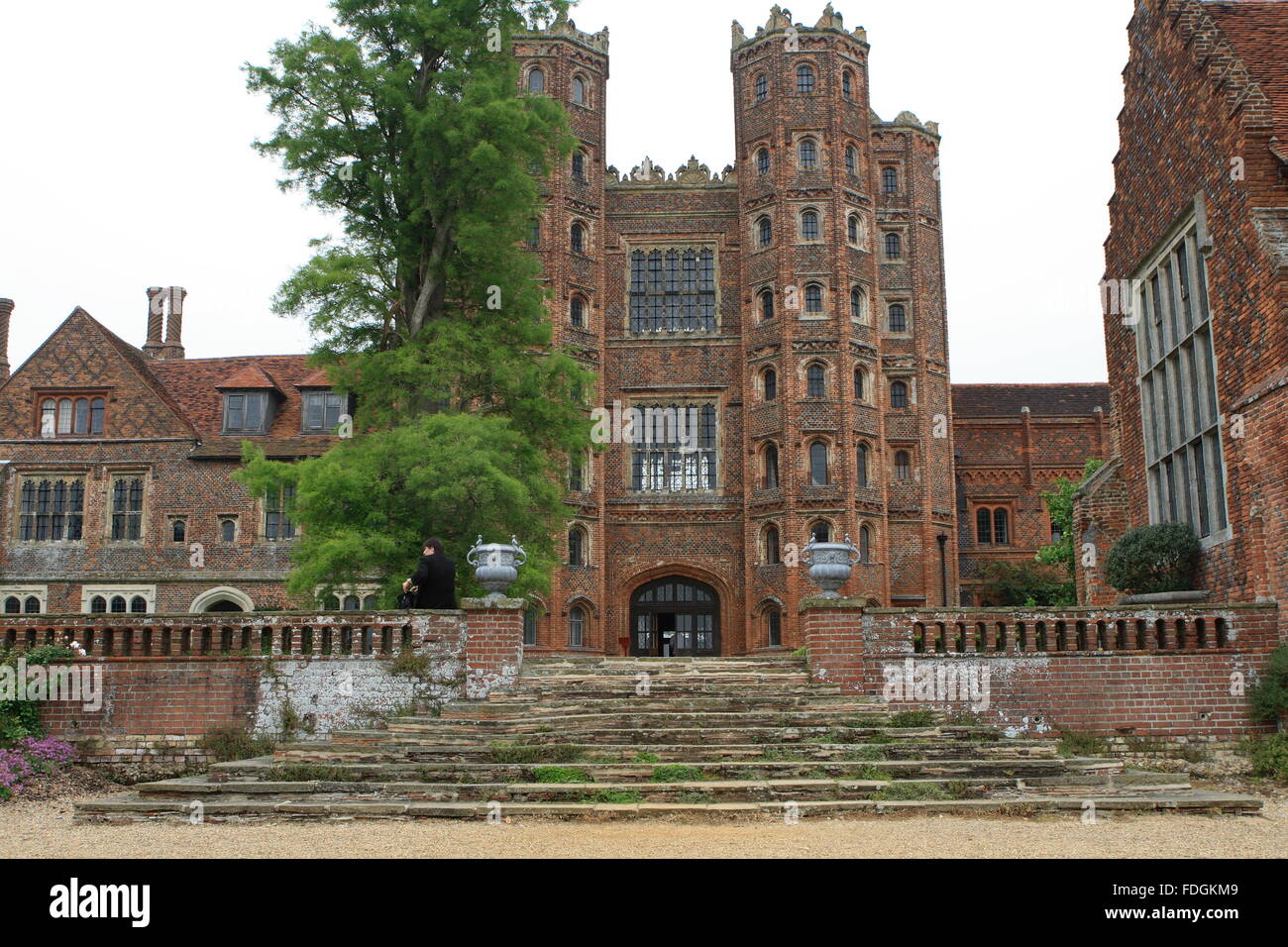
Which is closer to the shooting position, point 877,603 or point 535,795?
point 535,795

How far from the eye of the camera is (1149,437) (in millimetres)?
18031

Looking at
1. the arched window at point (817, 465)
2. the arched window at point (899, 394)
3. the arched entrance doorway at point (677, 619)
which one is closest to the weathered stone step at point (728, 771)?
the arched window at point (817, 465)

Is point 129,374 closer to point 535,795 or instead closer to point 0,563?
point 0,563

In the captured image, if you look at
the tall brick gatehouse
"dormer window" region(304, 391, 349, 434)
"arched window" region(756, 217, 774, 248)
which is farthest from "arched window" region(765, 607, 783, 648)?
"dormer window" region(304, 391, 349, 434)

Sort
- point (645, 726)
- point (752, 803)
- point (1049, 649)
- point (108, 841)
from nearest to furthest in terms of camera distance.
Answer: point (108, 841) → point (752, 803) → point (645, 726) → point (1049, 649)

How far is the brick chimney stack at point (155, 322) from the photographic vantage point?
135 ft

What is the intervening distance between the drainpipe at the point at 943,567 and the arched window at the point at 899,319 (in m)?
6.77

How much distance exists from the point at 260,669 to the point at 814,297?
25517 mm

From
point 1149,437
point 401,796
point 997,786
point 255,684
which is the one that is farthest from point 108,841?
point 1149,437

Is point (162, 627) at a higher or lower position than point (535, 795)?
higher

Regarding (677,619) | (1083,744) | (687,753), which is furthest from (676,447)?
(687,753)

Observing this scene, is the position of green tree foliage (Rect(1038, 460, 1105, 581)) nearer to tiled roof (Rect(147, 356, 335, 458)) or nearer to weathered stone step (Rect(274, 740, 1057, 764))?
tiled roof (Rect(147, 356, 335, 458))

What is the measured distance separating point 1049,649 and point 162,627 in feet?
33.4

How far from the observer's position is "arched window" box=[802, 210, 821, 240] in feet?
121
